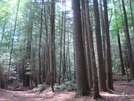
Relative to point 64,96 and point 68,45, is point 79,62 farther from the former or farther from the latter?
point 68,45

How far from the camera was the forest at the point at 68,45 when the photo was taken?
6844mm

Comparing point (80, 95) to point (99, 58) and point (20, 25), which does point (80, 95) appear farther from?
point (20, 25)

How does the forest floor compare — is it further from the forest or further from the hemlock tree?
the hemlock tree

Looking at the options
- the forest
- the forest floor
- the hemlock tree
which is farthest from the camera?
the forest

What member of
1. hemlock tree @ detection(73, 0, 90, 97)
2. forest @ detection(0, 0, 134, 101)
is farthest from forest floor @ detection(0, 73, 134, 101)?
hemlock tree @ detection(73, 0, 90, 97)

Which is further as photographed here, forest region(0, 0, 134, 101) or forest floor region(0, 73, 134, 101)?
forest region(0, 0, 134, 101)

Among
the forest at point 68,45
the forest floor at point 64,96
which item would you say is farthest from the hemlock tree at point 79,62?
the forest floor at point 64,96

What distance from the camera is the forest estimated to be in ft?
22.5

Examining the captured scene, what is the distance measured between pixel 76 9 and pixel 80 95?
4835 mm

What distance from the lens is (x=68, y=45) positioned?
59.9ft

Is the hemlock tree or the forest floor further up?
the hemlock tree

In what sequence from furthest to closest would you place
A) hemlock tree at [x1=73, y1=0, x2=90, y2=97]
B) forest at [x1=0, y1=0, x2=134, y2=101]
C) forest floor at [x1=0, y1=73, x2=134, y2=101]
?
forest at [x1=0, y1=0, x2=134, y2=101], hemlock tree at [x1=73, y1=0, x2=90, y2=97], forest floor at [x1=0, y1=73, x2=134, y2=101]

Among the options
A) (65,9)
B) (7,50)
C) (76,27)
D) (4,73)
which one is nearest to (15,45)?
(7,50)

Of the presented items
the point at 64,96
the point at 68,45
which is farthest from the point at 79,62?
the point at 68,45
